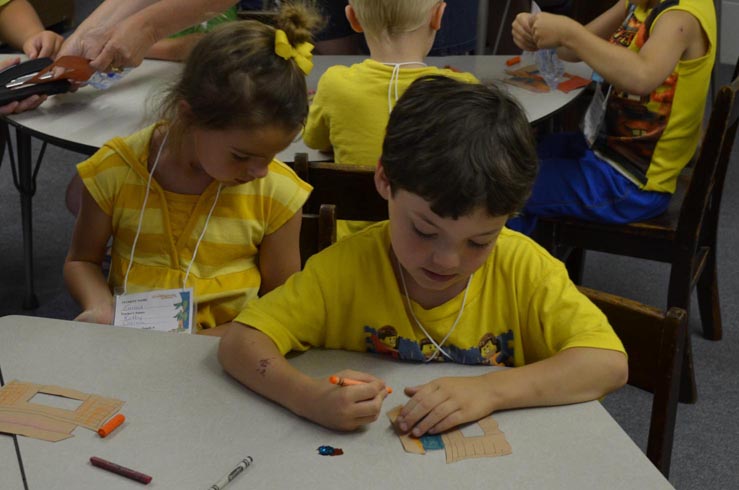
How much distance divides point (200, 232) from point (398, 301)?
1.72ft

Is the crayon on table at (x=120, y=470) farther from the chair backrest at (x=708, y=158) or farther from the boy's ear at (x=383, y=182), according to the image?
the chair backrest at (x=708, y=158)

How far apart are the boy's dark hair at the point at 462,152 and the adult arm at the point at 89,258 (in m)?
0.73

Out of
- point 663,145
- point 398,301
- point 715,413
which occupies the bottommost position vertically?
point 715,413

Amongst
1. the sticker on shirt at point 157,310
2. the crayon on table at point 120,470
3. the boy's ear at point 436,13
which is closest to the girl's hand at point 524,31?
the boy's ear at point 436,13

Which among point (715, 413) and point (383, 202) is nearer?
point (383, 202)

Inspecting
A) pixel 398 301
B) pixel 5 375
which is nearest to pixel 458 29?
pixel 398 301

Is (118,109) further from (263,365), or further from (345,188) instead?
(263,365)

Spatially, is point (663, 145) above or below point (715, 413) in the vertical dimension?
above

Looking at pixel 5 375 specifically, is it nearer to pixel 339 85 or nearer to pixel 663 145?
pixel 339 85

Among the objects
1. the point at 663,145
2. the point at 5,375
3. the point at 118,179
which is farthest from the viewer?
the point at 663,145

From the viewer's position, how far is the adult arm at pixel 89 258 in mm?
1753

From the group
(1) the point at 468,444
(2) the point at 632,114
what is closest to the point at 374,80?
(2) the point at 632,114

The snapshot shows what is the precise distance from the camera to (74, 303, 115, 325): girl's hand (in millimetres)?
1596

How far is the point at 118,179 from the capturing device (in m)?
1.76
